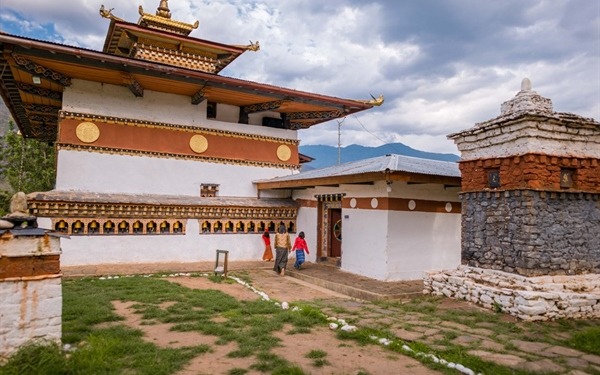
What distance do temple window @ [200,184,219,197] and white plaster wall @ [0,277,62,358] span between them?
863cm

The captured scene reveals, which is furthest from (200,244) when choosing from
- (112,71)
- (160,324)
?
(160,324)

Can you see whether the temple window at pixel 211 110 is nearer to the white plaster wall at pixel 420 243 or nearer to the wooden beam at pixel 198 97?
the wooden beam at pixel 198 97

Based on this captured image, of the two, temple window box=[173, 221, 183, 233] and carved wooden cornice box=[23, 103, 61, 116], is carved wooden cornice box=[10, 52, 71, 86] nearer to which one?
carved wooden cornice box=[23, 103, 61, 116]

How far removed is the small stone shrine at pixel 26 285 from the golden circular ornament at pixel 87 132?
7.49m

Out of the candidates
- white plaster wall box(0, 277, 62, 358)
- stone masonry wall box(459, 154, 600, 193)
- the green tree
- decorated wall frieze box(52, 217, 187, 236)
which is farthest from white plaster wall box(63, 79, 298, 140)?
the green tree

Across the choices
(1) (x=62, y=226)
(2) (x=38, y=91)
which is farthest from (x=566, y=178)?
(2) (x=38, y=91)

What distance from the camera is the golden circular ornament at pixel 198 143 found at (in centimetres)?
1262

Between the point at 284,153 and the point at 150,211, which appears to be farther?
the point at 284,153

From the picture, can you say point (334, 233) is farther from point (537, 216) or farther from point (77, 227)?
point (77, 227)

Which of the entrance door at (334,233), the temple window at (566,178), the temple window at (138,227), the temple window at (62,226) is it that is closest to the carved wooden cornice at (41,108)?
the temple window at (62,226)

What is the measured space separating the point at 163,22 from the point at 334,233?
9790mm

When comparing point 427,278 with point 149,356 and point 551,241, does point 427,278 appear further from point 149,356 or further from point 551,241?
point 149,356

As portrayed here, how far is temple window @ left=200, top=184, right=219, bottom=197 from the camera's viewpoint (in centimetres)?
1279

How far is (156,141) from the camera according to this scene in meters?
12.1
